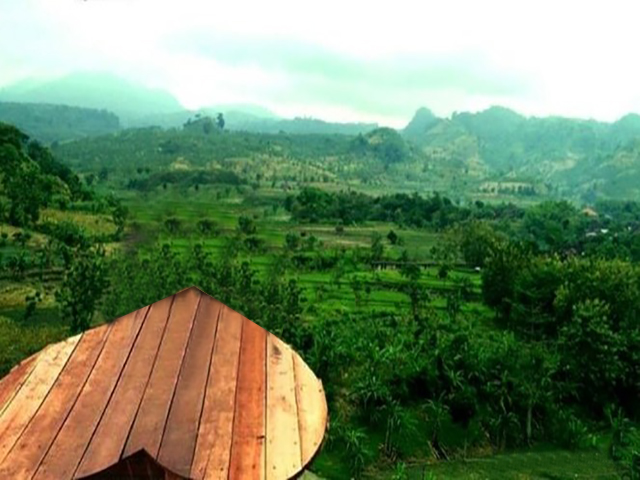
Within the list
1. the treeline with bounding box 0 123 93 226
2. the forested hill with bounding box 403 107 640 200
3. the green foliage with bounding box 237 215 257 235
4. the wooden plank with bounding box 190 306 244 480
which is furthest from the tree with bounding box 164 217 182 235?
the forested hill with bounding box 403 107 640 200

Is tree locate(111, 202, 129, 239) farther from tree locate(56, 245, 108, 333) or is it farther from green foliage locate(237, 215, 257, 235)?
tree locate(56, 245, 108, 333)

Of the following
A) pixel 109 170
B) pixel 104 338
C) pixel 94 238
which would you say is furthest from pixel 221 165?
pixel 104 338

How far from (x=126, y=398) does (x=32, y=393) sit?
0.40 meters

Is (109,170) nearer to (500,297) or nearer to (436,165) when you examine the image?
(500,297)

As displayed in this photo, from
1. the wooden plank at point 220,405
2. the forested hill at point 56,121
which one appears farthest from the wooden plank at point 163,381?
the forested hill at point 56,121

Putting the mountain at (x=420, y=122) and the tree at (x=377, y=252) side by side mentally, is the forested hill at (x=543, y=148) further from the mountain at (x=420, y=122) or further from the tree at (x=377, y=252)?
the tree at (x=377, y=252)

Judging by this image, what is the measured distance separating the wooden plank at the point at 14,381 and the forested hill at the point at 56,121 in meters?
87.5

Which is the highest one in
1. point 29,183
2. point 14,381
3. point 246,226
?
point 14,381

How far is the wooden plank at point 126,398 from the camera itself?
6.67 ft

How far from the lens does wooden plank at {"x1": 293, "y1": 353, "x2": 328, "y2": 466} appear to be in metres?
2.34

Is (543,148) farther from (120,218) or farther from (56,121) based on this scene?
(120,218)

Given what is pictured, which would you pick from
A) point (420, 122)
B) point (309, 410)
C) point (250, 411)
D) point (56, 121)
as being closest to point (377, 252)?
point (309, 410)

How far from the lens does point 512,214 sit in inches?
2021

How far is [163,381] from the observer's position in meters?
2.52
